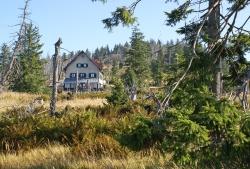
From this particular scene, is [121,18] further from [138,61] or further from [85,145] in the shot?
[138,61]

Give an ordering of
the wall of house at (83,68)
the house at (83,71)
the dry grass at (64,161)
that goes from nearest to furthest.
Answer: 1. the dry grass at (64,161)
2. the house at (83,71)
3. the wall of house at (83,68)

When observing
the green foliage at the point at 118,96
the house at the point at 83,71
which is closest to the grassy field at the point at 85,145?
the green foliage at the point at 118,96

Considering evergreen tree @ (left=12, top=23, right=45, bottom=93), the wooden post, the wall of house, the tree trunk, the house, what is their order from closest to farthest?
the tree trunk
the wooden post
evergreen tree @ (left=12, top=23, right=45, bottom=93)
the house
the wall of house

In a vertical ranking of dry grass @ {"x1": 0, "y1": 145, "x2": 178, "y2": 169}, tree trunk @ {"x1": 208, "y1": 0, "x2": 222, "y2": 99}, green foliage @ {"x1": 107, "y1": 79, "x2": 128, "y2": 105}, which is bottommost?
dry grass @ {"x1": 0, "y1": 145, "x2": 178, "y2": 169}

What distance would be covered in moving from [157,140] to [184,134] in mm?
731

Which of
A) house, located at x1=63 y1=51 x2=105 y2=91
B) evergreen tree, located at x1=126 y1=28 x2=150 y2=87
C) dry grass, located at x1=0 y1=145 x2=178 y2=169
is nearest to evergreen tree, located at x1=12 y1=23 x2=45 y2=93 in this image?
evergreen tree, located at x1=126 y1=28 x2=150 y2=87

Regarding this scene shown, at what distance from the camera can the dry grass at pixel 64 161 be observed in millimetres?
8438

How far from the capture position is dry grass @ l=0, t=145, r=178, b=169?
844cm

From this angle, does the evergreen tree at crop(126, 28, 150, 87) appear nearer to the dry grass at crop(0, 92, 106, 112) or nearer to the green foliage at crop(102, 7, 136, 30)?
the dry grass at crop(0, 92, 106, 112)

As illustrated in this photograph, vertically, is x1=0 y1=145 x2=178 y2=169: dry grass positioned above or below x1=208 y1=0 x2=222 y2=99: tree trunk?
below

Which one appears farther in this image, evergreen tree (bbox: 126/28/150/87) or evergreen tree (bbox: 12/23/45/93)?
evergreen tree (bbox: 126/28/150/87)

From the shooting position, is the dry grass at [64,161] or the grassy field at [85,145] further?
the dry grass at [64,161]

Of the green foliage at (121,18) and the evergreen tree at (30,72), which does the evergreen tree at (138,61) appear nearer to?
the evergreen tree at (30,72)

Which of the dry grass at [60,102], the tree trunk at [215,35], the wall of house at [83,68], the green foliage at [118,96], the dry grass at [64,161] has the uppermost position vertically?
the wall of house at [83,68]
